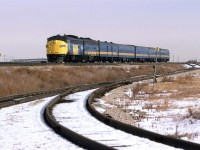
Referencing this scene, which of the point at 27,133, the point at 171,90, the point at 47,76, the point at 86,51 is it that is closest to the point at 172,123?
the point at 27,133

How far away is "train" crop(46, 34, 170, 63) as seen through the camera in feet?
143

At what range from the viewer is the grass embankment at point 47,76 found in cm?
2662

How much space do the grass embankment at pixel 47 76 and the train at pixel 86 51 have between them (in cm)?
310

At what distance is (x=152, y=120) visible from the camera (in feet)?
39.8

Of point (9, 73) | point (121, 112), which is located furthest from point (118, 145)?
point (9, 73)

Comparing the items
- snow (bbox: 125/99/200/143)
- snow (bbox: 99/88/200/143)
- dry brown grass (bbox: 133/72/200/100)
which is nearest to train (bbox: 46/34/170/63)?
dry brown grass (bbox: 133/72/200/100)

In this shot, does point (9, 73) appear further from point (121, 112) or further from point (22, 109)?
point (121, 112)

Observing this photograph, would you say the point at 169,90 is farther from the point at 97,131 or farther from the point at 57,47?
the point at 57,47

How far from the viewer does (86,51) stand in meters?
50.2

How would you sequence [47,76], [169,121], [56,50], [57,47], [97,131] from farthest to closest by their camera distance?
[56,50]
[57,47]
[47,76]
[169,121]
[97,131]

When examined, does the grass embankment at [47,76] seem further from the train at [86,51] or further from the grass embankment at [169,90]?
the grass embankment at [169,90]

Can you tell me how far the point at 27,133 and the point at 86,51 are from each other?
40470mm

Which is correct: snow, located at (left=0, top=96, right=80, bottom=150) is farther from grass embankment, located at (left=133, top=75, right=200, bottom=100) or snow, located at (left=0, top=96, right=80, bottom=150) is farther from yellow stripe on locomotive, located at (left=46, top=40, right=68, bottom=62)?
yellow stripe on locomotive, located at (left=46, top=40, right=68, bottom=62)

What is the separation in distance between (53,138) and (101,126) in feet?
6.39
